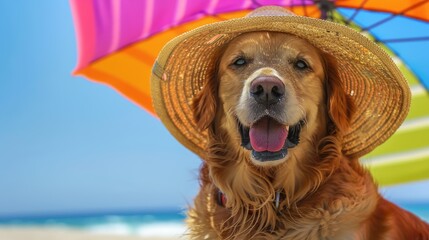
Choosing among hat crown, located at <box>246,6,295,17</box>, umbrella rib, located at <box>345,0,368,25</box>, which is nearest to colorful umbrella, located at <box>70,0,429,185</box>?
umbrella rib, located at <box>345,0,368,25</box>

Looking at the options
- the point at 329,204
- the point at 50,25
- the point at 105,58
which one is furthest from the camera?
the point at 50,25

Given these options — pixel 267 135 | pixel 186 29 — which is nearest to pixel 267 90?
pixel 267 135

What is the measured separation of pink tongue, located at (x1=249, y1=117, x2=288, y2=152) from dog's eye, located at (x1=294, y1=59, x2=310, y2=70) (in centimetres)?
30

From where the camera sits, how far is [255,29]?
284 centimetres

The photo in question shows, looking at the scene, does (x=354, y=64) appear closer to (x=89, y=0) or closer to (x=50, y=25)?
(x=89, y=0)

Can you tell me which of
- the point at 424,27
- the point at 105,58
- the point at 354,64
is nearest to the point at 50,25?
the point at 105,58

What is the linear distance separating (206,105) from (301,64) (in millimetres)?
524

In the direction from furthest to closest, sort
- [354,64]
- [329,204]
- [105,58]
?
[105,58] → [354,64] → [329,204]

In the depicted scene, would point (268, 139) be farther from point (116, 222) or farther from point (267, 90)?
point (116, 222)

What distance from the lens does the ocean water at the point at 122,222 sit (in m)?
7.72

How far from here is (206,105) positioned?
120 inches

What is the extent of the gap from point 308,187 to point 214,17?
175cm

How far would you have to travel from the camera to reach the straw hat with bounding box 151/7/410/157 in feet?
8.95

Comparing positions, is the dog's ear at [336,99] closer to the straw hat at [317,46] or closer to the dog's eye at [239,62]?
the straw hat at [317,46]
